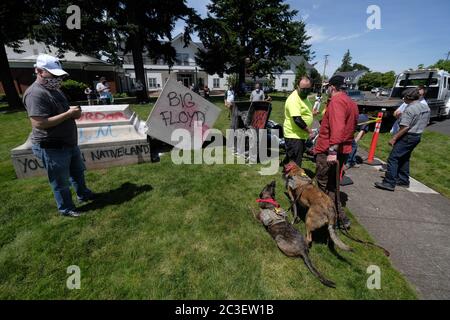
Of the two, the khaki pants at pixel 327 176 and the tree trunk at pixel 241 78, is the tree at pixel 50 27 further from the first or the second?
the khaki pants at pixel 327 176

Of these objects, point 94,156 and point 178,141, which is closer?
point 94,156

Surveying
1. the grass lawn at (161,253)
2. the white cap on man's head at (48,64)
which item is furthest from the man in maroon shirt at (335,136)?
the white cap on man's head at (48,64)

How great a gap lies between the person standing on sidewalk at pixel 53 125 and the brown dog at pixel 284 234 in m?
2.81

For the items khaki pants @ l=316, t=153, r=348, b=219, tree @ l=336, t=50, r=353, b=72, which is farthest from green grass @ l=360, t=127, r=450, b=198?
tree @ l=336, t=50, r=353, b=72

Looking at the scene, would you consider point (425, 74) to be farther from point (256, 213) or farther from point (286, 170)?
point (256, 213)

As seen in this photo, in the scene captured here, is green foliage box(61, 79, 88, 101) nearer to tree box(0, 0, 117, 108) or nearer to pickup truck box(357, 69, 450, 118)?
tree box(0, 0, 117, 108)

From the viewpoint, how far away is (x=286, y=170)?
12.5 ft

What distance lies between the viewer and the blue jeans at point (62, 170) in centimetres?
291

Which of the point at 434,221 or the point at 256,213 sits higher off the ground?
the point at 256,213

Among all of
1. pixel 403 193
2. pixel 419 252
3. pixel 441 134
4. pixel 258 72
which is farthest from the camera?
pixel 258 72

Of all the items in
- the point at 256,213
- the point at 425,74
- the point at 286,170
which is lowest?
the point at 256,213
